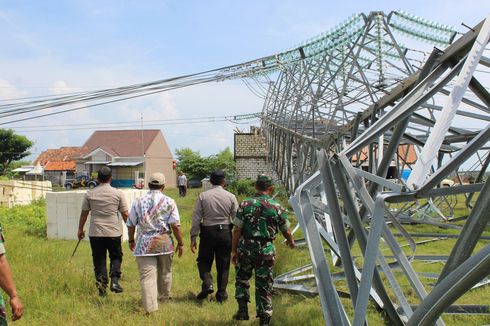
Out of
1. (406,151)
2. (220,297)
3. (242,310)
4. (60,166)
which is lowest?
(220,297)

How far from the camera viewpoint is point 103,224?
6191mm

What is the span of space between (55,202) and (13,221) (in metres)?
4.57

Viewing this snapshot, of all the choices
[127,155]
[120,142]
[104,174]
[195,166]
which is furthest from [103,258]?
[120,142]

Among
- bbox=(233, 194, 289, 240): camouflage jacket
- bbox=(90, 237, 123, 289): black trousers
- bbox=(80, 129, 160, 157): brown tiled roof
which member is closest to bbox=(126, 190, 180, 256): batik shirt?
bbox=(90, 237, 123, 289): black trousers

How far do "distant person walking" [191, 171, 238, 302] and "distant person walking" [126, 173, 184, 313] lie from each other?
20.5 inches

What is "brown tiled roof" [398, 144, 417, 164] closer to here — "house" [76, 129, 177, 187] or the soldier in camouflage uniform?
the soldier in camouflage uniform

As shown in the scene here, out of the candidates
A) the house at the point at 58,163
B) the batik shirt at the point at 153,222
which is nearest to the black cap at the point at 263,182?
the batik shirt at the point at 153,222

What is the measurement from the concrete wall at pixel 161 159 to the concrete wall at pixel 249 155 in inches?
1167

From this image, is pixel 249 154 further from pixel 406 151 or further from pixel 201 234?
pixel 201 234

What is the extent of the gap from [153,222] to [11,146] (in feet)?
188

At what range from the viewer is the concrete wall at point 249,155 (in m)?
27.4

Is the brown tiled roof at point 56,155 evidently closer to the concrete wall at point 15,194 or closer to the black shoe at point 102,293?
the concrete wall at point 15,194

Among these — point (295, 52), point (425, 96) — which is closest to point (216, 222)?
point (425, 96)

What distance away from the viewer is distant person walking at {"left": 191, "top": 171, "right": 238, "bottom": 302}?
6.05 m
